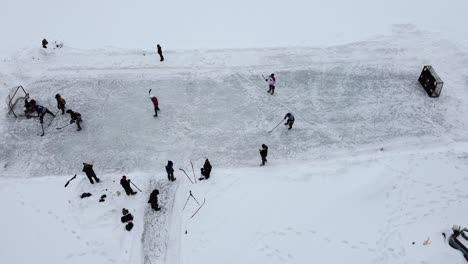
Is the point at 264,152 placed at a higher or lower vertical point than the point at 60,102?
lower

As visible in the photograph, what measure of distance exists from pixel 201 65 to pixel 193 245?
10.9 meters

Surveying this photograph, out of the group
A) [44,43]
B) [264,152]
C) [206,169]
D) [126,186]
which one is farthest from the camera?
[44,43]

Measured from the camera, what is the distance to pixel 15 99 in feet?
59.9

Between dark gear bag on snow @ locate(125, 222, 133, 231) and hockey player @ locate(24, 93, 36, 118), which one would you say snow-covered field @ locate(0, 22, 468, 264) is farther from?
hockey player @ locate(24, 93, 36, 118)

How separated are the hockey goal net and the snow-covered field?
458 millimetres

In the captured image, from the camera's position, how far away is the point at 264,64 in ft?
66.9

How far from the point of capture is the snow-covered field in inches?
496

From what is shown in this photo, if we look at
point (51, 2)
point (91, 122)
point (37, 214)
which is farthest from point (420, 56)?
point (51, 2)

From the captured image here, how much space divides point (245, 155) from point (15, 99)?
1202 cm

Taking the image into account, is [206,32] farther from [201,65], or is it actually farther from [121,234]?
[121,234]

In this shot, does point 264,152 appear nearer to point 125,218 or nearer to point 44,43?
point 125,218

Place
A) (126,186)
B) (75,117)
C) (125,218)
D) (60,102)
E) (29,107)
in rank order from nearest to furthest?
1. (125,218)
2. (126,186)
3. (75,117)
4. (60,102)
5. (29,107)

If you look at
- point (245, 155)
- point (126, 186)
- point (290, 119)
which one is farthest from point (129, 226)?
point (290, 119)

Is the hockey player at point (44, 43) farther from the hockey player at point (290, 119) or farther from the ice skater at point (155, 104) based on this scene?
the hockey player at point (290, 119)
